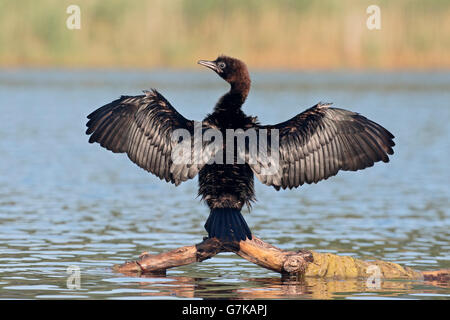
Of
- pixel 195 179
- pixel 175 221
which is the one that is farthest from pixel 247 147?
pixel 195 179

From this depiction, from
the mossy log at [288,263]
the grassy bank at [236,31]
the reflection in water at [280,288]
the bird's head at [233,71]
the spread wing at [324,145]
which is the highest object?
the grassy bank at [236,31]

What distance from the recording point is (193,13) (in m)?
51.4

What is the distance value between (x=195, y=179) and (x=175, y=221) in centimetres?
558

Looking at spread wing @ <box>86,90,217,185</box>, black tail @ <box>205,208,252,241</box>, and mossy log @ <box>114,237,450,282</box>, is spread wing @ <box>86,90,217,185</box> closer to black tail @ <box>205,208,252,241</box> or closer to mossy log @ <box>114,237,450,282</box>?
black tail @ <box>205,208,252,241</box>

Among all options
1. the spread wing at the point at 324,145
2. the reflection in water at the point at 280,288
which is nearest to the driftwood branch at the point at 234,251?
the reflection in water at the point at 280,288

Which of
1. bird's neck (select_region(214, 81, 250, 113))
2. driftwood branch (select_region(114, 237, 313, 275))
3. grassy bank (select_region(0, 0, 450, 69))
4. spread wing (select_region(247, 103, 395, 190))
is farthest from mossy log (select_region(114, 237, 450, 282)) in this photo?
grassy bank (select_region(0, 0, 450, 69))

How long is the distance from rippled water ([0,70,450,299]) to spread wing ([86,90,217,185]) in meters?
1.13

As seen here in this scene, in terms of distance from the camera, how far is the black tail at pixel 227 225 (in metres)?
9.82

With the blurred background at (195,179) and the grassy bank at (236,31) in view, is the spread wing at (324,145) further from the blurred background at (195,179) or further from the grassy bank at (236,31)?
the grassy bank at (236,31)

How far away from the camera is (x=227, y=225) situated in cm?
984

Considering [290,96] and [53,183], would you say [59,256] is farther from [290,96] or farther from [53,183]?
[290,96]

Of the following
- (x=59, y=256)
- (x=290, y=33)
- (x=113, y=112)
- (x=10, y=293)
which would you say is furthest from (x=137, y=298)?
(x=290, y=33)

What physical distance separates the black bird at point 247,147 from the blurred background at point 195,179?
93cm

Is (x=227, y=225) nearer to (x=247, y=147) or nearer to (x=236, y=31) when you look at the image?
(x=247, y=147)
